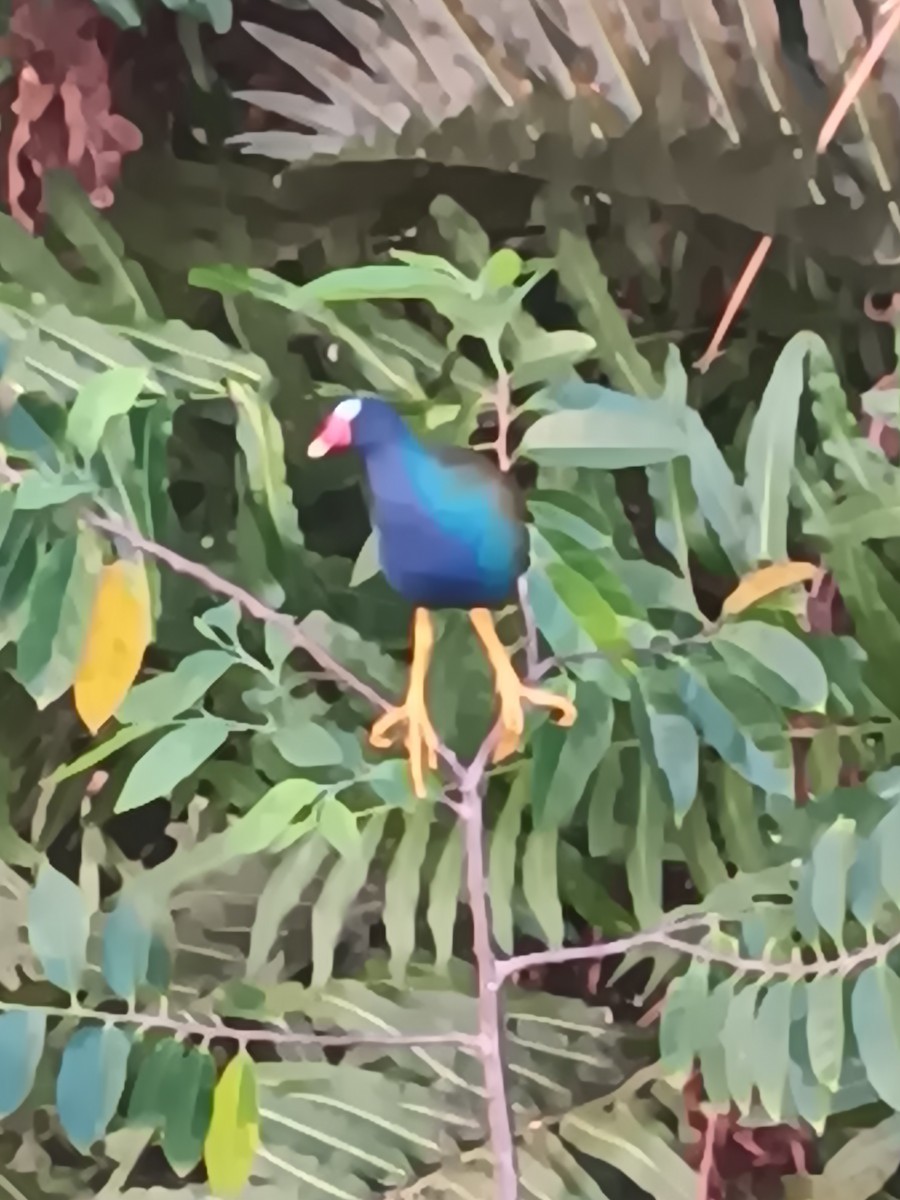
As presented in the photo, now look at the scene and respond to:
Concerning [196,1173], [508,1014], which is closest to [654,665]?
[508,1014]

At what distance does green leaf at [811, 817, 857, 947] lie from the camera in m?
0.46

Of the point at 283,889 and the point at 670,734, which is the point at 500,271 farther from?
the point at 283,889

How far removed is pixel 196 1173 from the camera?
62 centimetres

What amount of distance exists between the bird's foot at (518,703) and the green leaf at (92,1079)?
0.20 meters

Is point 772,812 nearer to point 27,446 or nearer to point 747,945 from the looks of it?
point 747,945

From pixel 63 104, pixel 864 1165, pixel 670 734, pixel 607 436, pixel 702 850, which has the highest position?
pixel 63 104

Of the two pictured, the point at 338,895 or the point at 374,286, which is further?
the point at 338,895

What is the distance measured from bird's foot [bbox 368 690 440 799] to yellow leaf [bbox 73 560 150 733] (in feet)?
0.35

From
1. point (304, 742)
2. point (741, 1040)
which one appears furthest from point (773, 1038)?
point (304, 742)

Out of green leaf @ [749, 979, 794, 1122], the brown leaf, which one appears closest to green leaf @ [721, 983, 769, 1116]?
green leaf @ [749, 979, 794, 1122]

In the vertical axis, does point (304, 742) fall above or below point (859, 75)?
below

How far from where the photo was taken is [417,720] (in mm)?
524

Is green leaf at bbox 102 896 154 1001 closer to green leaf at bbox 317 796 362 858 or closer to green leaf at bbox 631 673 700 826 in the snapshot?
green leaf at bbox 317 796 362 858

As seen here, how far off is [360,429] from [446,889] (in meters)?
0.23
